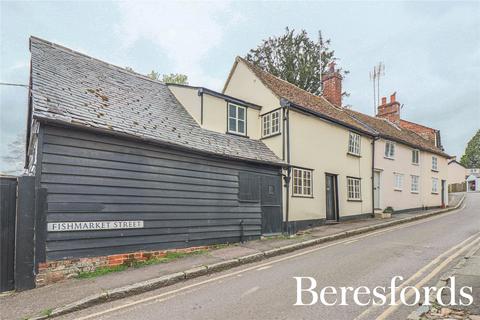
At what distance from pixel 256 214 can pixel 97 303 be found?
7.40m

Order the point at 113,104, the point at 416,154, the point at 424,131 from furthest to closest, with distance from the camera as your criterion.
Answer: the point at 424,131
the point at 416,154
the point at 113,104

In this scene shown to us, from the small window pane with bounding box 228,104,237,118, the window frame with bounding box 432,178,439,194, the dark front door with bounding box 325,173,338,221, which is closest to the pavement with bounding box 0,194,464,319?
the dark front door with bounding box 325,173,338,221

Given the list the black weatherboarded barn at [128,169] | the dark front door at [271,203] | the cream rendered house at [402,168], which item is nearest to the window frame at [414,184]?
the cream rendered house at [402,168]

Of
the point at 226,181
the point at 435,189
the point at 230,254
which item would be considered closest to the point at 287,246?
the point at 230,254

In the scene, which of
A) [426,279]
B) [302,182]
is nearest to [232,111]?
[302,182]

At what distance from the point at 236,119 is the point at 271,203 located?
4053 mm

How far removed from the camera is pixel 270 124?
1561cm

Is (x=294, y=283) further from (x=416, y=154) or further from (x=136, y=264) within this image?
(x=416, y=154)

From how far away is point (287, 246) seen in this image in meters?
10.8

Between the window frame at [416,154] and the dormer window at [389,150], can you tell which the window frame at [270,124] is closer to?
the dormer window at [389,150]

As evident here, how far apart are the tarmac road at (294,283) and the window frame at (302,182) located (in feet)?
13.1

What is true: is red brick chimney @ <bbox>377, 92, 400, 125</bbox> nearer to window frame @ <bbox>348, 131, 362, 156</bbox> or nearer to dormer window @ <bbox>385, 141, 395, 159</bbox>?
dormer window @ <bbox>385, 141, 395, 159</bbox>

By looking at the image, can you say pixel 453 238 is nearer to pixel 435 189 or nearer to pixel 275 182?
pixel 275 182

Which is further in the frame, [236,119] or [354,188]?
[354,188]
